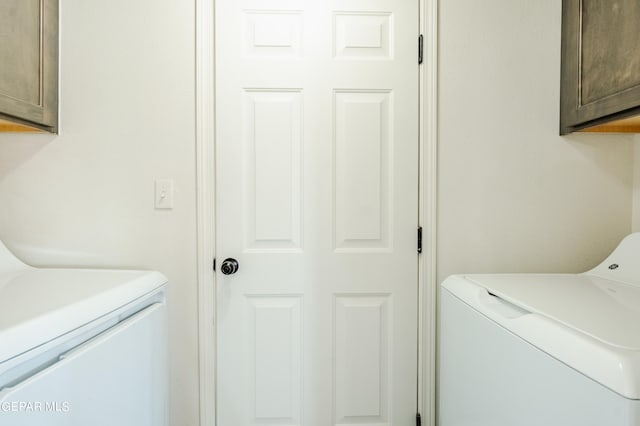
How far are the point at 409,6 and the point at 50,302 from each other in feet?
4.92

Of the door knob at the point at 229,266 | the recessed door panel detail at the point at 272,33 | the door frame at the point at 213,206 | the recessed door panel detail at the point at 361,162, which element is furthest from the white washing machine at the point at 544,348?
the recessed door panel detail at the point at 272,33

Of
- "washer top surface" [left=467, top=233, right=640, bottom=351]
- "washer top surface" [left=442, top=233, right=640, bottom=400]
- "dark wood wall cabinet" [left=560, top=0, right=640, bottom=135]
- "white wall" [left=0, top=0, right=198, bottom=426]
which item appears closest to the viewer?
"washer top surface" [left=442, top=233, right=640, bottom=400]

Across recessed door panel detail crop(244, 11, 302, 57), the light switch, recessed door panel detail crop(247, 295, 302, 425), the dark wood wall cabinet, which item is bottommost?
recessed door panel detail crop(247, 295, 302, 425)

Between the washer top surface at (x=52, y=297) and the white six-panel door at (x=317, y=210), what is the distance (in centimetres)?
37

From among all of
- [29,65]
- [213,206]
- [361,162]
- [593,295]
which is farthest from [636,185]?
[29,65]

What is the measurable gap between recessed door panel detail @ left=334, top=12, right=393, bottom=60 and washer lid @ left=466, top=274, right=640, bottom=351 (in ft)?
3.01

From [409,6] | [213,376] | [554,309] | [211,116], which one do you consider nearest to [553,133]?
[409,6]

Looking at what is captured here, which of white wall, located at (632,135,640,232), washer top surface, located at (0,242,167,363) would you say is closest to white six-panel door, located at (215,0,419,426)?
washer top surface, located at (0,242,167,363)

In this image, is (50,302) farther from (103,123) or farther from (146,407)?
(103,123)

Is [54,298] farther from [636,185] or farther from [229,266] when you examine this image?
[636,185]

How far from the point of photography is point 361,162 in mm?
1371

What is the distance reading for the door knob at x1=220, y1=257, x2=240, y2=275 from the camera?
4.37 ft

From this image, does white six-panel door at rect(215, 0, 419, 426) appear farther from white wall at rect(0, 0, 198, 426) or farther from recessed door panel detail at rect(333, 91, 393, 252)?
white wall at rect(0, 0, 198, 426)

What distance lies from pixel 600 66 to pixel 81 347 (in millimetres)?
1705
